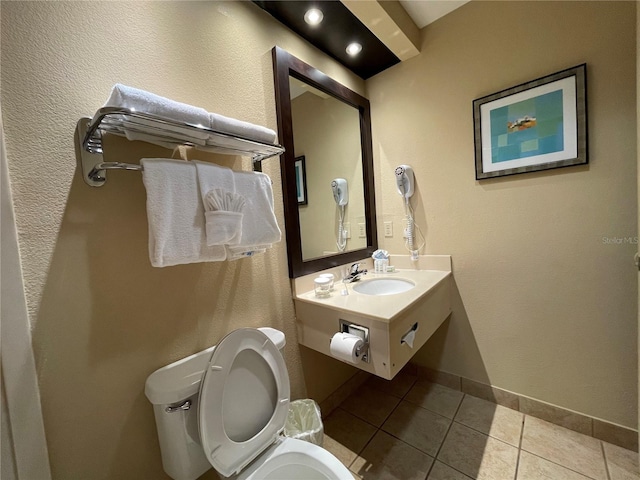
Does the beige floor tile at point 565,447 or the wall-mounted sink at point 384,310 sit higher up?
the wall-mounted sink at point 384,310

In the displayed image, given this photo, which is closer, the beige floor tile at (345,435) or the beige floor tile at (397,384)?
the beige floor tile at (345,435)

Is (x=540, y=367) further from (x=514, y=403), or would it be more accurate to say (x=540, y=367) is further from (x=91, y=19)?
(x=91, y=19)

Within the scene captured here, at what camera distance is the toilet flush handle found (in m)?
0.81

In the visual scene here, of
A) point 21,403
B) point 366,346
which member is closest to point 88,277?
point 21,403

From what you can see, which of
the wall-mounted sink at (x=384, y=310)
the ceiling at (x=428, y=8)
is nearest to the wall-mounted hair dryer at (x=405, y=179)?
the wall-mounted sink at (x=384, y=310)

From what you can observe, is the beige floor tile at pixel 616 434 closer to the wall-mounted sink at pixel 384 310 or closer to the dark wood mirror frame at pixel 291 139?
the wall-mounted sink at pixel 384 310

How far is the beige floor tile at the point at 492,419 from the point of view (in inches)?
53.7

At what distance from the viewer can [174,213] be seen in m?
0.79

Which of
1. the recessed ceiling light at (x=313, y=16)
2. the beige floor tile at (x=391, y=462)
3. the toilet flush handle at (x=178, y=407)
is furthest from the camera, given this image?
the recessed ceiling light at (x=313, y=16)

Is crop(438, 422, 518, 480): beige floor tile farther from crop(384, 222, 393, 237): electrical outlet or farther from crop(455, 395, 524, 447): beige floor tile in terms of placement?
crop(384, 222, 393, 237): electrical outlet

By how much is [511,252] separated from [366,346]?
1048 mm

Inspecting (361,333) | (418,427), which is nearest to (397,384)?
(418,427)

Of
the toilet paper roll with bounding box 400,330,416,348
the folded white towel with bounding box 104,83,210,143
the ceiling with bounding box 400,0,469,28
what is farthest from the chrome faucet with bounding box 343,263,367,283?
the ceiling with bounding box 400,0,469,28

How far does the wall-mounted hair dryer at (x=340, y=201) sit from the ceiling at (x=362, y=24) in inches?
32.2
